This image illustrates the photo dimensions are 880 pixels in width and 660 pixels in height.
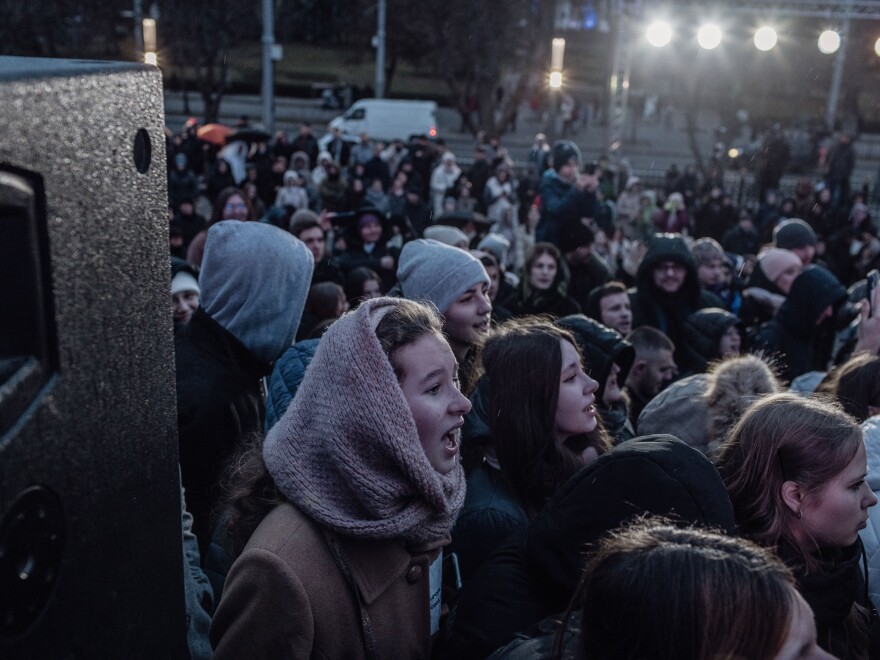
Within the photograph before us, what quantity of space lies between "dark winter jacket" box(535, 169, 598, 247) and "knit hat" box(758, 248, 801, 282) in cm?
225

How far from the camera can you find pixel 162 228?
964 millimetres

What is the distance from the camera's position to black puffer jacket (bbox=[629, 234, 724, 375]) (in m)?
5.93

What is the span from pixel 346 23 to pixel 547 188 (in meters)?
35.0

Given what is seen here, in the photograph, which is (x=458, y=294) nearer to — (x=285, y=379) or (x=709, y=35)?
(x=285, y=379)

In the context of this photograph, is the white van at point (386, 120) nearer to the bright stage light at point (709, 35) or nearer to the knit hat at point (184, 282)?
the bright stage light at point (709, 35)

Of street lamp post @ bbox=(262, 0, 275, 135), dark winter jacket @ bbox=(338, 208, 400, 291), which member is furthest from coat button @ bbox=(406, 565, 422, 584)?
street lamp post @ bbox=(262, 0, 275, 135)

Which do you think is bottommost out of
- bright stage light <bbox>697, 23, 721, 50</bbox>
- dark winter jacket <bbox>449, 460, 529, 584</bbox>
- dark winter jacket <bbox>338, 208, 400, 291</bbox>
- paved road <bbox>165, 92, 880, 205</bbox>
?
paved road <bbox>165, 92, 880, 205</bbox>

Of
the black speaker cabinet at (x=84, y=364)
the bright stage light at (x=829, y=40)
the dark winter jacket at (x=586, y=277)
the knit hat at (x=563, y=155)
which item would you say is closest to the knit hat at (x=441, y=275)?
the black speaker cabinet at (x=84, y=364)

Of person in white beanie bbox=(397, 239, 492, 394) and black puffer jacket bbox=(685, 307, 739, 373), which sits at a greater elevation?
person in white beanie bbox=(397, 239, 492, 394)

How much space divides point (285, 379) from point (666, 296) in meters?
3.69

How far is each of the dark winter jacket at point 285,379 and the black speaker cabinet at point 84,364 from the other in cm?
182

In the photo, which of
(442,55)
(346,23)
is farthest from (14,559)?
(346,23)

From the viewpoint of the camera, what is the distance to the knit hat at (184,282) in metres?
4.44

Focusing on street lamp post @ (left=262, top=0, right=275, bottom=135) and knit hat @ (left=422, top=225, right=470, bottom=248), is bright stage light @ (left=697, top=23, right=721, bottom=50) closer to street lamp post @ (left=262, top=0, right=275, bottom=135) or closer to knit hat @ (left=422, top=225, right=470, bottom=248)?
street lamp post @ (left=262, top=0, right=275, bottom=135)
